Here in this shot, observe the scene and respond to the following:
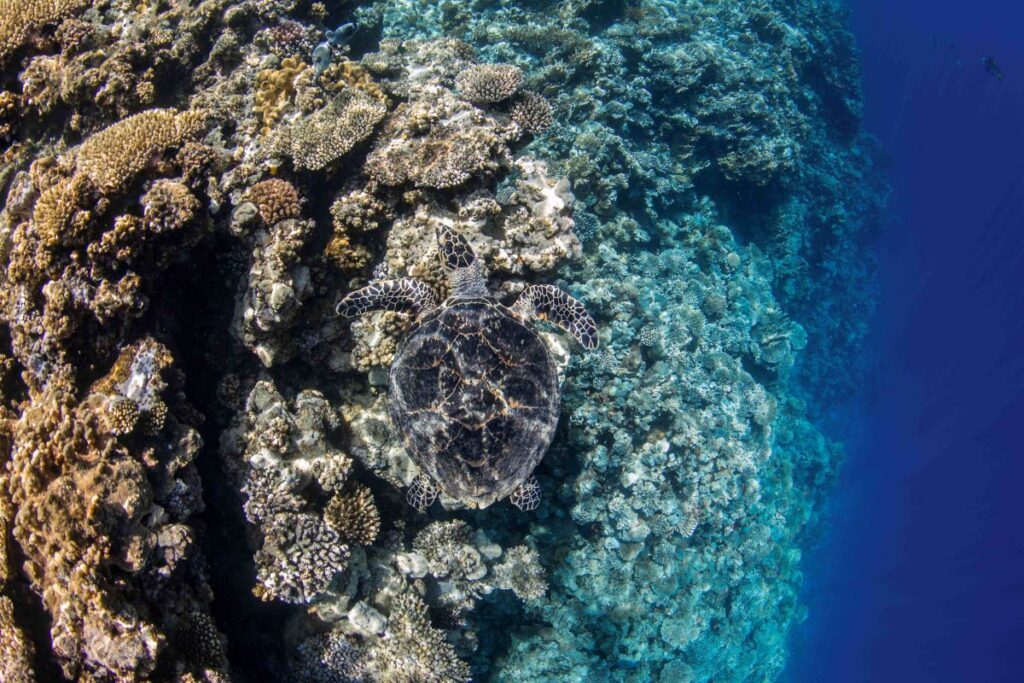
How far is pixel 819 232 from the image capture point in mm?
16812

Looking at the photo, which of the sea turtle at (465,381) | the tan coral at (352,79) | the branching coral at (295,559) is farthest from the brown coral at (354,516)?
the tan coral at (352,79)

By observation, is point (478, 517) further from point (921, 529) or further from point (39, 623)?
point (921, 529)

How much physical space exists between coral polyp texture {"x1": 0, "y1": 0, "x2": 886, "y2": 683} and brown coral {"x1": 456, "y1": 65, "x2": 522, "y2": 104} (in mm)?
25

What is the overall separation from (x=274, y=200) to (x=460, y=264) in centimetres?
180

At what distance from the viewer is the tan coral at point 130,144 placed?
13.2ft

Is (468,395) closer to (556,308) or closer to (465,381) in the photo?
(465,381)

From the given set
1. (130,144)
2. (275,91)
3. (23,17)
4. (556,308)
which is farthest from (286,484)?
(23,17)

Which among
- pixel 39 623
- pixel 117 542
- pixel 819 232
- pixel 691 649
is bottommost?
pixel 691 649

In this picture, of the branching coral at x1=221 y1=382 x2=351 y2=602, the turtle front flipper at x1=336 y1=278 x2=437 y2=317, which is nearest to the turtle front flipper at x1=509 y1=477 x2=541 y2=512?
the branching coral at x1=221 y1=382 x2=351 y2=602

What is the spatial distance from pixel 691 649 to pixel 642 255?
7.26m

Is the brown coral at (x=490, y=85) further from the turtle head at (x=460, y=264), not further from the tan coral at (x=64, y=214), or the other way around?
the tan coral at (x=64, y=214)

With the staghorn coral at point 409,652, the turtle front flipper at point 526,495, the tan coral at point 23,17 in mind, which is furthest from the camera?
the tan coral at point 23,17

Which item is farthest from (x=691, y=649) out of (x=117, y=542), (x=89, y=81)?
(x=89, y=81)

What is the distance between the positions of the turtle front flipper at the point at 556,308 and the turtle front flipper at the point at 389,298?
91 cm
